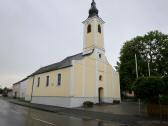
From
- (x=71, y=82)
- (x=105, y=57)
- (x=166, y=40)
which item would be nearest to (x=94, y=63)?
(x=105, y=57)

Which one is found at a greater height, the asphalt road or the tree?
the tree

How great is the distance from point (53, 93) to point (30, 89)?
12.5m

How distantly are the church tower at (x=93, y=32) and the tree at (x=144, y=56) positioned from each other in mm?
6792

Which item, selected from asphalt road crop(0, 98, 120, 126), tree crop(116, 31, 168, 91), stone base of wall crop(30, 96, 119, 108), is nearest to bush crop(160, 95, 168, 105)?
asphalt road crop(0, 98, 120, 126)

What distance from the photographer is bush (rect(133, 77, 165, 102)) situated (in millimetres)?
15064

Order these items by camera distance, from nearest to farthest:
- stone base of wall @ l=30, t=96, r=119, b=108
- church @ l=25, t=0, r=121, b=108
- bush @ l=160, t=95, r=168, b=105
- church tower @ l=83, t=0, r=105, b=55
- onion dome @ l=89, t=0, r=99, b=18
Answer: bush @ l=160, t=95, r=168, b=105
stone base of wall @ l=30, t=96, r=119, b=108
church @ l=25, t=0, r=121, b=108
church tower @ l=83, t=0, r=105, b=55
onion dome @ l=89, t=0, r=99, b=18

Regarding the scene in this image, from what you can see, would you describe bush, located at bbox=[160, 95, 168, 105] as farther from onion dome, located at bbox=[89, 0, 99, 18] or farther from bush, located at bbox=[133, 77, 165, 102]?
onion dome, located at bbox=[89, 0, 99, 18]

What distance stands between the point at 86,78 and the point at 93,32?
28.2 feet

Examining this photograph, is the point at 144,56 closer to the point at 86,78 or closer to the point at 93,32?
the point at 93,32

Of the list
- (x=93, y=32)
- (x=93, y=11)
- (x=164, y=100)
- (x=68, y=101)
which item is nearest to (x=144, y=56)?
(x=93, y=32)

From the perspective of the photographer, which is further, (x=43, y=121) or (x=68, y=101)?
(x=68, y=101)

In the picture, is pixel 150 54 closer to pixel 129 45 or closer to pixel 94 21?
pixel 129 45

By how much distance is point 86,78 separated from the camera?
92.8 feet

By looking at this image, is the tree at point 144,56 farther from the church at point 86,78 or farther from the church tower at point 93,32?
the church tower at point 93,32
